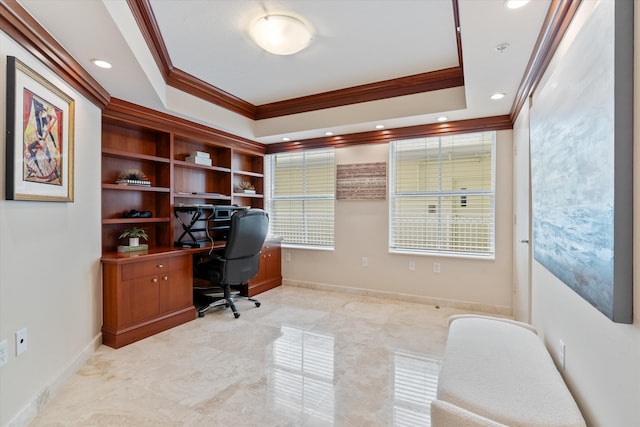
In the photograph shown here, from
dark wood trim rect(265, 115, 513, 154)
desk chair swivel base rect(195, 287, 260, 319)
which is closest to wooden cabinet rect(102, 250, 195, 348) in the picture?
desk chair swivel base rect(195, 287, 260, 319)

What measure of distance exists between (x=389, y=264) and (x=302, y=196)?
5.59 feet

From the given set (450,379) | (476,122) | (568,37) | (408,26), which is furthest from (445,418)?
(476,122)

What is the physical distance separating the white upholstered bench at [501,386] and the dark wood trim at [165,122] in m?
3.41

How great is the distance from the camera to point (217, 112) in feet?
12.6

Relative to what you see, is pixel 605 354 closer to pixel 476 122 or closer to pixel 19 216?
pixel 19 216

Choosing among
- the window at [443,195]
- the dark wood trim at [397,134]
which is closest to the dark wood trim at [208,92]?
the dark wood trim at [397,134]

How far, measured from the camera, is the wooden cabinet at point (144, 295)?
8.98 ft

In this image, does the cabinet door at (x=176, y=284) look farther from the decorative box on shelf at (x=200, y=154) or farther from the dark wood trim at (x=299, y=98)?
the dark wood trim at (x=299, y=98)

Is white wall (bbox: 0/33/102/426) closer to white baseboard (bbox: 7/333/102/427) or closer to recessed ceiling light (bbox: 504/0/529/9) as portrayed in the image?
white baseboard (bbox: 7/333/102/427)

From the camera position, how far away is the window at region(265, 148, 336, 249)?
4.73 meters

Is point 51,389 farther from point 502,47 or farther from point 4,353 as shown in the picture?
point 502,47

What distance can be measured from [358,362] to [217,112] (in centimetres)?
320

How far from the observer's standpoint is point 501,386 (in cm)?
141

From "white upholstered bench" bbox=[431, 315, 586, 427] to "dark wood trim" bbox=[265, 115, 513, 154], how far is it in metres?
2.51
